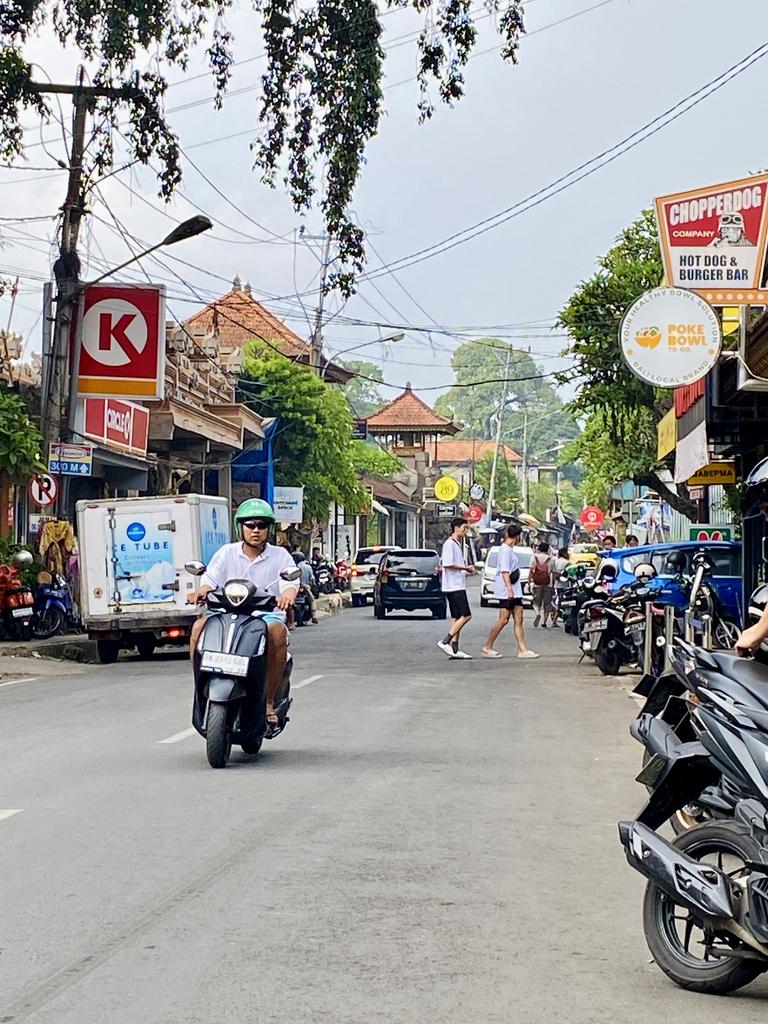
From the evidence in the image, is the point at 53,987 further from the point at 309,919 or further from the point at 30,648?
the point at 30,648

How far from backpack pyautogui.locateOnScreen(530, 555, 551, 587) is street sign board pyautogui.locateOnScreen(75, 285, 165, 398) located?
1089 centimetres

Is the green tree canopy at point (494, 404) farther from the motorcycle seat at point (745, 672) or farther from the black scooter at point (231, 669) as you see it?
the motorcycle seat at point (745, 672)

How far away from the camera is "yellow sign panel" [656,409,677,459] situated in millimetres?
22950

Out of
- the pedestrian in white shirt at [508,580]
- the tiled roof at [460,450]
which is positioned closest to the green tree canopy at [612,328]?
the pedestrian in white shirt at [508,580]

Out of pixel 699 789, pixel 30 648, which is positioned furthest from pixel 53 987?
pixel 30 648

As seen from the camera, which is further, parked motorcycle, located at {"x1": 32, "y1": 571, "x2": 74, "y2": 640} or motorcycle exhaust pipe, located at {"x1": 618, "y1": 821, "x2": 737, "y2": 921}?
parked motorcycle, located at {"x1": 32, "y1": 571, "x2": 74, "y2": 640}

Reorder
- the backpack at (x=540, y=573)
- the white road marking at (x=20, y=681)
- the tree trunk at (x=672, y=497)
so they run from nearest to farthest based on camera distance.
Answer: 1. the white road marking at (x=20, y=681)
2. the tree trunk at (x=672, y=497)
3. the backpack at (x=540, y=573)

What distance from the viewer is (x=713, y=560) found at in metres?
23.4

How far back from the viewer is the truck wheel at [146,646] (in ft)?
82.2

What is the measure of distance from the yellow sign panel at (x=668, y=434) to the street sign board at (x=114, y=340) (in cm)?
→ 887

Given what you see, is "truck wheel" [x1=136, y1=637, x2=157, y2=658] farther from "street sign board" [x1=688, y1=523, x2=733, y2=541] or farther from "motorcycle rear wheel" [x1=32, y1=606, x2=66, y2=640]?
"street sign board" [x1=688, y1=523, x2=733, y2=541]

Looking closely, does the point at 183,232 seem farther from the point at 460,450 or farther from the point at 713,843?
the point at 460,450

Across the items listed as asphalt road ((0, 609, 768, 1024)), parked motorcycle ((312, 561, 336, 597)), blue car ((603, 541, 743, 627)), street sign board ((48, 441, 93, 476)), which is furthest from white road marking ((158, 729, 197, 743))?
parked motorcycle ((312, 561, 336, 597))

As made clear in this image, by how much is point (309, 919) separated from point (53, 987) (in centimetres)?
133
